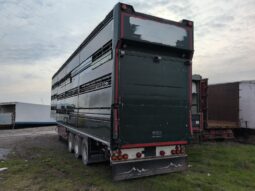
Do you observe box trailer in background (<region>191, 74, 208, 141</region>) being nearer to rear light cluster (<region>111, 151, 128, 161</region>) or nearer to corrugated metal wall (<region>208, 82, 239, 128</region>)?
corrugated metal wall (<region>208, 82, 239, 128</region>)

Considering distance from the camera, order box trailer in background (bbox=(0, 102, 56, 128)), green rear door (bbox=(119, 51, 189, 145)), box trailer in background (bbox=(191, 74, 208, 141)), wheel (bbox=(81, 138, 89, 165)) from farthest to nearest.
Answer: box trailer in background (bbox=(0, 102, 56, 128)), box trailer in background (bbox=(191, 74, 208, 141)), wheel (bbox=(81, 138, 89, 165)), green rear door (bbox=(119, 51, 189, 145))

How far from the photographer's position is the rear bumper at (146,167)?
545 cm

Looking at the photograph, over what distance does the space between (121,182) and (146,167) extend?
72cm

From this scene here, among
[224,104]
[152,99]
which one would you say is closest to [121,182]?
[152,99]

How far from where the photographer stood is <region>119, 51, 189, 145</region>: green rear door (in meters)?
5.61

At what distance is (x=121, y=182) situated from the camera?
603 centimetres

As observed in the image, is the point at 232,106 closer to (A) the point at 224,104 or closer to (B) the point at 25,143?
(A) the point at 224,104

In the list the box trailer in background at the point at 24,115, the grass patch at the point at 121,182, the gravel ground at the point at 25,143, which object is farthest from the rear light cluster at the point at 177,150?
the box trailer in background at the point at 24,115

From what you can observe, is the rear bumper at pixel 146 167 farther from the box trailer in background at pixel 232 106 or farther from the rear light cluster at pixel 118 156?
the box trailer in background at pixel 232 106

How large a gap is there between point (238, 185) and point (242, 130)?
8.74 m

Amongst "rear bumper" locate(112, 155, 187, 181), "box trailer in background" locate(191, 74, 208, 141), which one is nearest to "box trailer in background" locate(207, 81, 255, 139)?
"box trailer in background" locate(191, 74, 208, 141)

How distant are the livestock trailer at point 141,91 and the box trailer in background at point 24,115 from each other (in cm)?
2317

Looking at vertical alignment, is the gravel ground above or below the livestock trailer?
below

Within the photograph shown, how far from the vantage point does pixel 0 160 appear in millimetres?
Result: 9141
